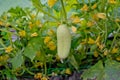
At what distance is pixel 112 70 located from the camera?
0.69 metres

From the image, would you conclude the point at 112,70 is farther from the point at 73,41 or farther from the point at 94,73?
the point at 73,41

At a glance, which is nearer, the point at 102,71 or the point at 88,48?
the point at 102,71

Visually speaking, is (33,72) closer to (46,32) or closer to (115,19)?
(46,32)

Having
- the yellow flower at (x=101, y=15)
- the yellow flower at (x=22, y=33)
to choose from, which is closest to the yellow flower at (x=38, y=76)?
the yellow flower at (x=22, y=33)

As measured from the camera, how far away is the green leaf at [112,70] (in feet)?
2.19

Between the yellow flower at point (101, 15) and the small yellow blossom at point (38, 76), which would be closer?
the yellow flower at point (101, 15)

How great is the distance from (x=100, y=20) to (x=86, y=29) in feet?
0.14

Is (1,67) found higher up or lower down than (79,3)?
lower down

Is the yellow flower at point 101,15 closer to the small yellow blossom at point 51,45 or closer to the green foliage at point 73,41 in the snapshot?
the green foliage at point 73,41

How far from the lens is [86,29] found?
764 mm

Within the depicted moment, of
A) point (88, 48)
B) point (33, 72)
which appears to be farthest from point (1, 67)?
point (88, 48)

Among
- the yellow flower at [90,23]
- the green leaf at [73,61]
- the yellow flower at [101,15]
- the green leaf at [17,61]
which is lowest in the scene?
the green leaf at [73,61]

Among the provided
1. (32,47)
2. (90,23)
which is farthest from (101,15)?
(32,47)

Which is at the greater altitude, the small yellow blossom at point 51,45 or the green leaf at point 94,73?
the small yellow blossom at point 51,45
